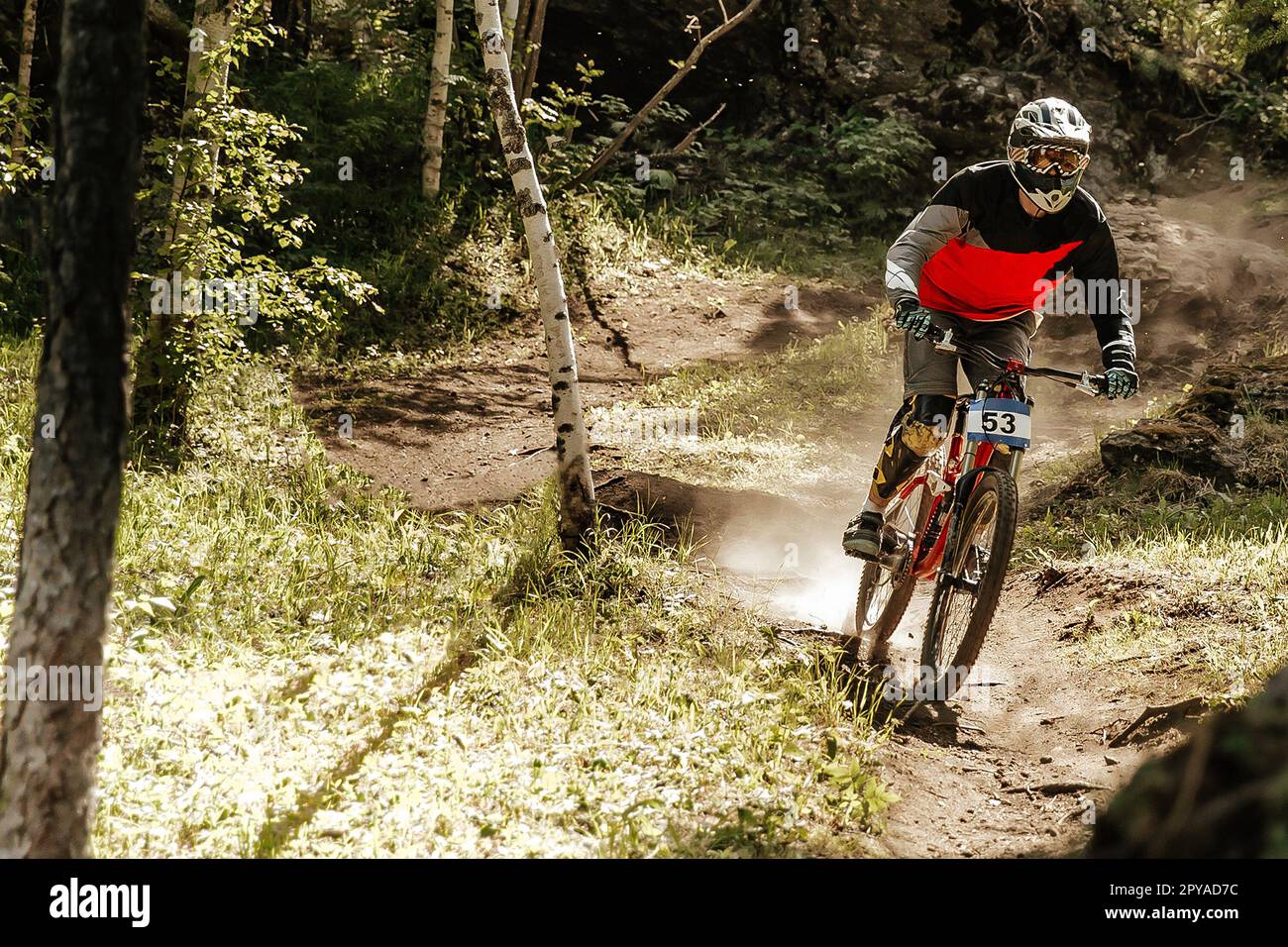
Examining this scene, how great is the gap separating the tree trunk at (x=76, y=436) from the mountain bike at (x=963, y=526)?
11.7ft

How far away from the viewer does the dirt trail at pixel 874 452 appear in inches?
171

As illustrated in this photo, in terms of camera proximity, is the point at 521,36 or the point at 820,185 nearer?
the point at 521,36

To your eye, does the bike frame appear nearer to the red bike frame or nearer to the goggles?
the red bike frame

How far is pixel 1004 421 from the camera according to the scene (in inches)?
185

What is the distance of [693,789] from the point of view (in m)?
4.05

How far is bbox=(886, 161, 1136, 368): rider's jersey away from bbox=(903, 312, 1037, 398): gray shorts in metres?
0.14

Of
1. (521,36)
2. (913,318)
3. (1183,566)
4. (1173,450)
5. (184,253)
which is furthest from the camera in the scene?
(521,36)


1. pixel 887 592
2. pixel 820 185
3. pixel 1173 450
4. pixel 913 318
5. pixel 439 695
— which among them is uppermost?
pixel 820 185

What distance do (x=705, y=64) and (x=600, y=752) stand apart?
1412 cm

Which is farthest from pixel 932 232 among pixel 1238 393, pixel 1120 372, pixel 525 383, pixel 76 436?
pixel 525 383

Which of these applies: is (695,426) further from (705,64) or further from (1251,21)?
(1251,21)

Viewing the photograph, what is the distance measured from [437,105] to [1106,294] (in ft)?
30.5

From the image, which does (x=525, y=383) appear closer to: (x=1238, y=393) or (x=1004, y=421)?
(x=1238, y=393)

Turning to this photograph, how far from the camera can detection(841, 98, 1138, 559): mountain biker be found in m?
4.71
